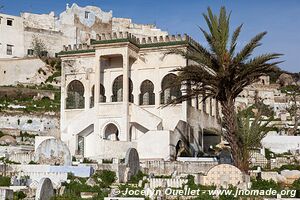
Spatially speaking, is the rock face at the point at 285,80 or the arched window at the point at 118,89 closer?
the arched window at the point at 118,89

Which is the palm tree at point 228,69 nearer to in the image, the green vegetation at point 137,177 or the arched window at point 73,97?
the green vegetation at point 137,177

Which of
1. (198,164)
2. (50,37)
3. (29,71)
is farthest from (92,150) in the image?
(50,37)

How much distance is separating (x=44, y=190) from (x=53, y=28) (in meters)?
54.6

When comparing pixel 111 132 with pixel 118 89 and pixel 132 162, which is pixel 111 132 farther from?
pixel 132 162

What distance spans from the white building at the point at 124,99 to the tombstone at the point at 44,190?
46.0ft

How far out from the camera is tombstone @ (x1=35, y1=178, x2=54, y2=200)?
51.7ft

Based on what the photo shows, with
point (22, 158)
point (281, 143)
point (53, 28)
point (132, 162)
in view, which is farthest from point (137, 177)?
point (53, 28)

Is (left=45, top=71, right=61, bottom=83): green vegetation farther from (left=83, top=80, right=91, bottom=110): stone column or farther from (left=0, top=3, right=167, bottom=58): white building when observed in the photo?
(left=83, top=80, right=91, bottom=110): stone column

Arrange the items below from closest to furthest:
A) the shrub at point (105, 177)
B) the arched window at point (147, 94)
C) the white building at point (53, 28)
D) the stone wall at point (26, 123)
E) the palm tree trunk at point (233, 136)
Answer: the palm tree trunk at point (233, 136) → the shrub at point (105, 177) → the arched window at point (147, 94) → the stone wall at point (26, 123) → the white building at point (53, 28)

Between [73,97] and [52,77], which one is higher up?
[52,77]

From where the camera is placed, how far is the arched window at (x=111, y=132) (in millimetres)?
33791

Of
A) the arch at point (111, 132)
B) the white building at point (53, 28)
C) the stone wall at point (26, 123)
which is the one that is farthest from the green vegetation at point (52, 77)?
the arch at point (111, 132)

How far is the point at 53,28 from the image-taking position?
6856cm

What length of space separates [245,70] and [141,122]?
A: 12993mm
